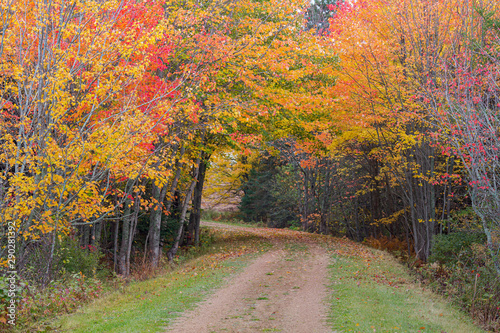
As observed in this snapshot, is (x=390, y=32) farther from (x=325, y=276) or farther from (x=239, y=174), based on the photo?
(x=239, y=174)

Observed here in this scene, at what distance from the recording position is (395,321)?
26.7ft

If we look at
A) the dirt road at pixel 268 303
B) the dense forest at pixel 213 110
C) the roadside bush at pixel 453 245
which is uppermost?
the dense forest at pixel 213 110

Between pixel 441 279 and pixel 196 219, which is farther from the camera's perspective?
pixel 196 219

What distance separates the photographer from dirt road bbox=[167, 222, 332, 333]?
7887 millimetres

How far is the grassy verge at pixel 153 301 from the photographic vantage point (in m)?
7.78

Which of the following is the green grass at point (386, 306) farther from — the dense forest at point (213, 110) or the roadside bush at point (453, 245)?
the roadside bush at point (453, 245)

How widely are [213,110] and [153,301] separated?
5756mm

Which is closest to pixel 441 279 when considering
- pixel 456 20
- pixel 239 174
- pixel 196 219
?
pixel 456 20

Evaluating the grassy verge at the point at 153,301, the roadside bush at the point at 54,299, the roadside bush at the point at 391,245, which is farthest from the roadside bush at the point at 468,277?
the roadside bush at the point at 54,299

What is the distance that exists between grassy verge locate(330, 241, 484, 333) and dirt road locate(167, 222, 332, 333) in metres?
0.45

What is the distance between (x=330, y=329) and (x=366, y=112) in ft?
35.7

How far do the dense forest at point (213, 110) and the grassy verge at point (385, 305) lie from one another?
1101 millimetres

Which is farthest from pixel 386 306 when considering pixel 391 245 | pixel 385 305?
pixel 391 245

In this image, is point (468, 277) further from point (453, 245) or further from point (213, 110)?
point (213, 110)
